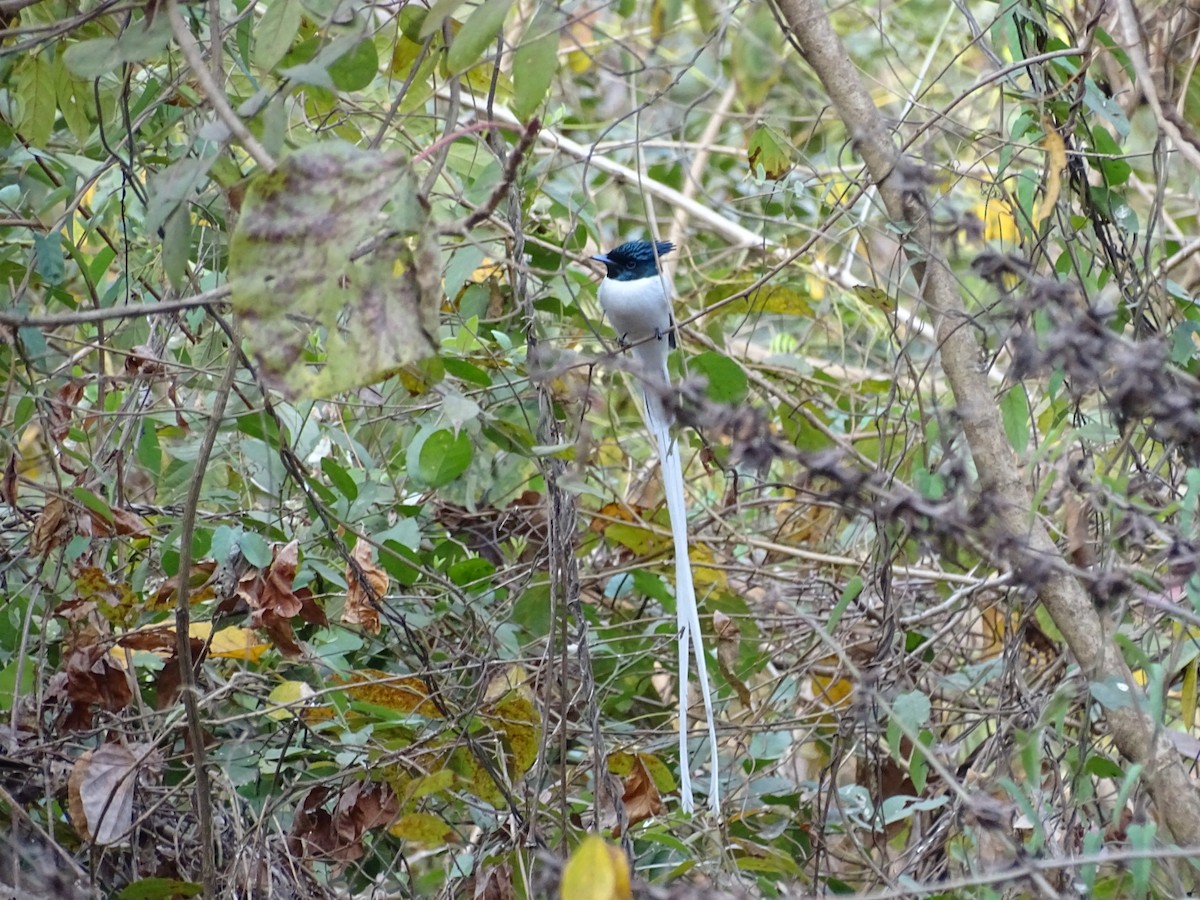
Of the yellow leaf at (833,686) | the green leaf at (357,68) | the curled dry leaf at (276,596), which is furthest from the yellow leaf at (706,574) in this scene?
the green leaf at (357,68)

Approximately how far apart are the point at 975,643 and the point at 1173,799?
4.48ft

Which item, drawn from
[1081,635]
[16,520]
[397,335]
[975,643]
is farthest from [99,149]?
[975,643]

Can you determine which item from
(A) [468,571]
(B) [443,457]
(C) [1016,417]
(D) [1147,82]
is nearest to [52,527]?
(B) [443,457]

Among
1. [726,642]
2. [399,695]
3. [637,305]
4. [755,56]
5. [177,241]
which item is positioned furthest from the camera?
[637,305]

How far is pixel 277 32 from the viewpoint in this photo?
1394mm

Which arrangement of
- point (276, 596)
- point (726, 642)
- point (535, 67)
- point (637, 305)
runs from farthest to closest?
point (637, 305) < point (726, 642) < point (276, 596) < point (535, 67)

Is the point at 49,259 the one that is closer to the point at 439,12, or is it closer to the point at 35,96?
the point at 35,96

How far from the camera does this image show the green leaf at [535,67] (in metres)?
1.23

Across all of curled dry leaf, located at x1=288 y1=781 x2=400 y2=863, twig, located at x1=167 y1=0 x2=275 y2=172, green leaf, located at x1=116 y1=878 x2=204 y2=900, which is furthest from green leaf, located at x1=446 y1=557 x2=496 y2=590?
twig, located at x1=167 y1=0 x2=275 y2=172

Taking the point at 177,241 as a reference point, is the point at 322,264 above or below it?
below

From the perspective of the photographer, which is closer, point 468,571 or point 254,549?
point 254,549

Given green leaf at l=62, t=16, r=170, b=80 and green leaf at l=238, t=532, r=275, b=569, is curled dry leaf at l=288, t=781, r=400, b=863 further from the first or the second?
green leaf at l=62, t=16, r=170, b=80

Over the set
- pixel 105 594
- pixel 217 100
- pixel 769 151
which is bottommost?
pixel 105 594

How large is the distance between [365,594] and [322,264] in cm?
86
